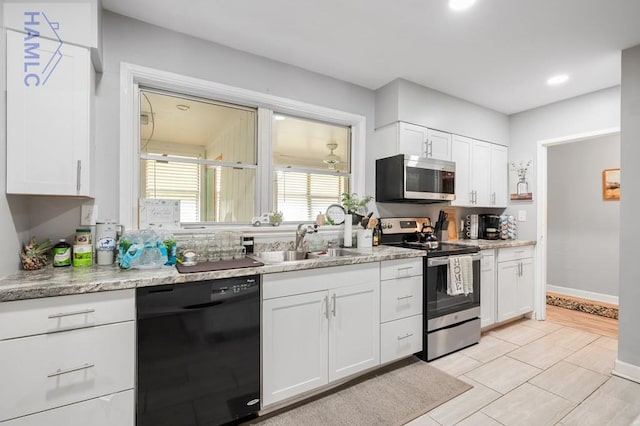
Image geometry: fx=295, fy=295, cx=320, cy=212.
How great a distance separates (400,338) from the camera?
241 centimetres

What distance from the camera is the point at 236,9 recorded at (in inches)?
76.9

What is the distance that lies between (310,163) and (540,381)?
116 inches

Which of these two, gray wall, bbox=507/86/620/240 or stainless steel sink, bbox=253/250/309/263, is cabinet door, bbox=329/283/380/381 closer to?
stainless steel sink, bbox=253/250/309/263

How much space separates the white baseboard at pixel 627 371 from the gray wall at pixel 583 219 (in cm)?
238

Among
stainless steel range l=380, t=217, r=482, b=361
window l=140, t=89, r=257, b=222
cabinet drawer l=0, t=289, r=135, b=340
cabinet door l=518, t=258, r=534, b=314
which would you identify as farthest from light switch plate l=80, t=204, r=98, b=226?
cabinet door l=518, t=258, r=534, b=314

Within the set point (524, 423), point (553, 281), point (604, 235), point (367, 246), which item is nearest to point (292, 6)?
point (367, 246)

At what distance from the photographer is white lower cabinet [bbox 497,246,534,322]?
325cm

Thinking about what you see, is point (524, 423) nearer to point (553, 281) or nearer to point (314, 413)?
point (314, 413)

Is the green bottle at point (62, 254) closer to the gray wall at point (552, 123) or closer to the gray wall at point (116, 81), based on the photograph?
the gray wall at point (116, 81)

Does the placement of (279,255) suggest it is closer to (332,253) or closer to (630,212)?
(332,253)

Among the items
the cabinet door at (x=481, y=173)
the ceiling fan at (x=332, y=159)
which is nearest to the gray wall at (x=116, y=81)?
the ceiling fan at (x=332, y=159)

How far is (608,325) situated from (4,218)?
5.41m

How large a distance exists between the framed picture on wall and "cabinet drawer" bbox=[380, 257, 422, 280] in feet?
11.8

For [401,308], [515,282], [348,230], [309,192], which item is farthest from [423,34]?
[515,282]
